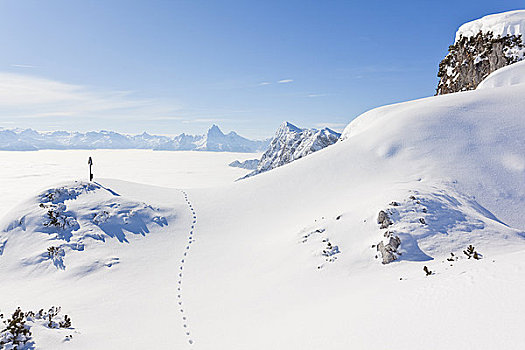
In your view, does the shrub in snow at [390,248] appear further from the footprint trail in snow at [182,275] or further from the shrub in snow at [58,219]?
the shrub in snow at [58,219]

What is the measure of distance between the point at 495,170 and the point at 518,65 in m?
29.1

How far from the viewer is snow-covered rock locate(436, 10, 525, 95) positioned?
50.9m

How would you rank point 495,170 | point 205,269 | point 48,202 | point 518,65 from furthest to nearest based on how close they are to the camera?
point 518,65
point 48,202
point 495,170
point 205,269

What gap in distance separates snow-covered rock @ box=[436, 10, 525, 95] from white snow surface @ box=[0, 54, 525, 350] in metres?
33.8

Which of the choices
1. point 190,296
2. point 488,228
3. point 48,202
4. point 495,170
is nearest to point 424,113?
point 495,170

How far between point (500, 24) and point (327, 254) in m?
65.5

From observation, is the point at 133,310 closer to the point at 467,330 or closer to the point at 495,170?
the point at 467,330

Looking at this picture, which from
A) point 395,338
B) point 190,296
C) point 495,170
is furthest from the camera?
point 495,170

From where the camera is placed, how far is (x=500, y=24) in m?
54.2

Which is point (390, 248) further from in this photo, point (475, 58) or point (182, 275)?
point (475, 58)

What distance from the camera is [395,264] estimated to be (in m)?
11.2

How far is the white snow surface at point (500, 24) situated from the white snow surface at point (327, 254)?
36.8m

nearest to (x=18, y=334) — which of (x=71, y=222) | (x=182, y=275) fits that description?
(x=182, y=275)

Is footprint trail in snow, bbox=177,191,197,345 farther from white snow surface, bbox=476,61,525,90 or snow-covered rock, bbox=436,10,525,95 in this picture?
snow-covered rock, bbox=436,10,525,95
